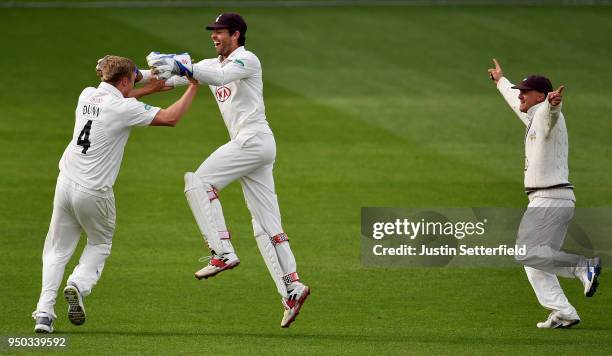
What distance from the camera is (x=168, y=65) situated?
1044cm

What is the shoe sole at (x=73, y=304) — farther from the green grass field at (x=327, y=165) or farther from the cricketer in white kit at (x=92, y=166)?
the green grass field at (x=327, y=165)

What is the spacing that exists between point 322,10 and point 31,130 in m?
10.4

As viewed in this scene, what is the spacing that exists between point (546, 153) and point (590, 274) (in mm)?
1173

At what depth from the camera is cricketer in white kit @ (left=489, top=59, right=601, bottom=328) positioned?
36.9 ft

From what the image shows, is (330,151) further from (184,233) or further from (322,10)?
(322,10)

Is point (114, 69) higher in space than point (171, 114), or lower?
higher

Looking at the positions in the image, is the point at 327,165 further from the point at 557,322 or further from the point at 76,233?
the point at 76,233

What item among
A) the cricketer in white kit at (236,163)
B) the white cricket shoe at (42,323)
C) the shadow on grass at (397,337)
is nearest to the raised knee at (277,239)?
the cricketer in white kit at (236,163)

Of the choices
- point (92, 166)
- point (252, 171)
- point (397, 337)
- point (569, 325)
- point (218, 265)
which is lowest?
point (569, 325)

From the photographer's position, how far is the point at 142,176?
18750 millimetres

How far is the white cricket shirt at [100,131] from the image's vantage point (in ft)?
34.5

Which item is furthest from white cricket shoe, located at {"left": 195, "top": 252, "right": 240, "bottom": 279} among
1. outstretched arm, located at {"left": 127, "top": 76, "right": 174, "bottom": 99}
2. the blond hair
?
the blond hair

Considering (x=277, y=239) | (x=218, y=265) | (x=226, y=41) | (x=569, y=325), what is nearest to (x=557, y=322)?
(x=569, y=325)

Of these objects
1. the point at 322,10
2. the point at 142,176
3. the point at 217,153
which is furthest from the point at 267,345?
the point at 322,10
